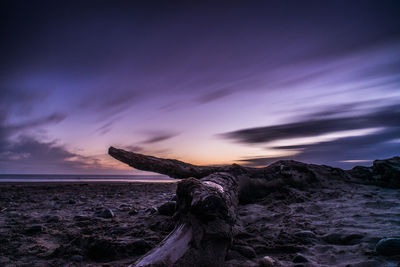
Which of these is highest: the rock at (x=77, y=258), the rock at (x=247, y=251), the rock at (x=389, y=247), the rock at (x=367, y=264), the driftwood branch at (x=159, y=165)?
the driftwood branch at (x=159, y=165)

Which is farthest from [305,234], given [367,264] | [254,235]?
[367,264]

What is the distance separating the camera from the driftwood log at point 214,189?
180cm

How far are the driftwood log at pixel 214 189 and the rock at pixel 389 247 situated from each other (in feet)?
4.56

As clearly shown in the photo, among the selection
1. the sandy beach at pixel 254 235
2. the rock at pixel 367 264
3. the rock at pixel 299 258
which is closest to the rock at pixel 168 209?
the sandy beach at pixel 254 235

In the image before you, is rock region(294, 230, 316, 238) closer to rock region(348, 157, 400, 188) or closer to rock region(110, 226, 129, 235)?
rock region(110, 226, 129, 235)

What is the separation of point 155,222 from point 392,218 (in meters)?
3.49

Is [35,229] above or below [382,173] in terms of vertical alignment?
below

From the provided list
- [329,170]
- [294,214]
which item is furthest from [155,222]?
[329,170]

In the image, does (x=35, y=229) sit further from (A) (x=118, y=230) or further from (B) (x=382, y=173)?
(B) (x=382, y=173)

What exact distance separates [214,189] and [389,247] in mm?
1700

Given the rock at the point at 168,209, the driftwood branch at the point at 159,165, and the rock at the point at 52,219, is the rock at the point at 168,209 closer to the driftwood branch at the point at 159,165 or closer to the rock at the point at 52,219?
the driftwood branch at the point at 159,165

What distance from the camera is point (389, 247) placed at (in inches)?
75.5

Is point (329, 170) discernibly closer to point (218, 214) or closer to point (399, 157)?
point (399, 157)

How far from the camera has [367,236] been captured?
2.33 m
